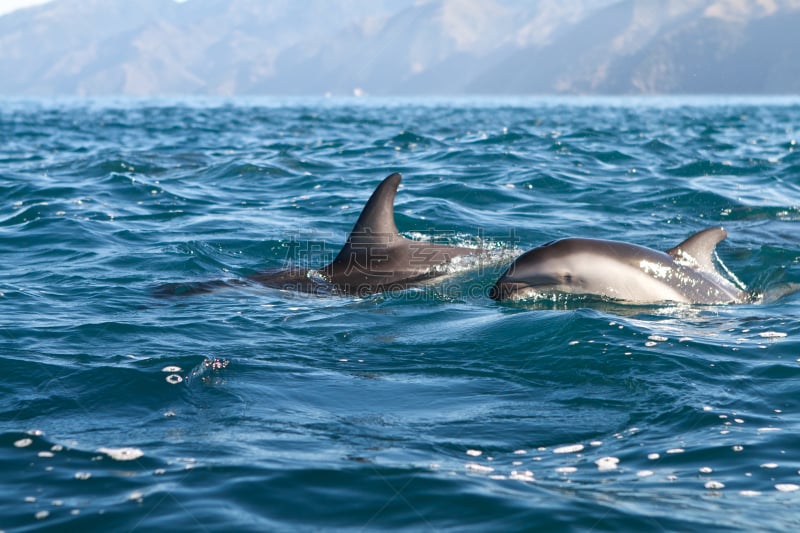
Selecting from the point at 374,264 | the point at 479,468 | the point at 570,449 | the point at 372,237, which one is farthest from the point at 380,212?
the point at 479,468

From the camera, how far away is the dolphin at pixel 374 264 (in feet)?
35.4

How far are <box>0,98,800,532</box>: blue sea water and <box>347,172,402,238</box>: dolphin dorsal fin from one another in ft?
2.91

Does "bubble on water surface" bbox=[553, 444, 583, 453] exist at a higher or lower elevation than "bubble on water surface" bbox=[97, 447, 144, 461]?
lower

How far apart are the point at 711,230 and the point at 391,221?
12.0 ft

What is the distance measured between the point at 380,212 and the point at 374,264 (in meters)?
0.65

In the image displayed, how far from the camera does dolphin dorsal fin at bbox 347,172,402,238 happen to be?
35.2 feet

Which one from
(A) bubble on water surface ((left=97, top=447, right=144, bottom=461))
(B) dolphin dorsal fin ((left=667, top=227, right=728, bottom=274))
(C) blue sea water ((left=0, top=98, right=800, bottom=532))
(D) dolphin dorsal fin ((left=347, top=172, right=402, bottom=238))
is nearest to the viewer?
(C) blue sea water ((left=0, top=98, right=800, bottom=532))

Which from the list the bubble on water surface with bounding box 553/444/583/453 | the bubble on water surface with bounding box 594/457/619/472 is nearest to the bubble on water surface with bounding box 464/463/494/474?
the bubble on water surface with bounding box 553/444/583/453

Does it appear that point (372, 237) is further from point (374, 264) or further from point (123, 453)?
point (123, 453)

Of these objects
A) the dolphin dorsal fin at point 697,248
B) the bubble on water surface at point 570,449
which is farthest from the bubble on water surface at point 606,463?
the dolphin dorsal fin at point 697,248

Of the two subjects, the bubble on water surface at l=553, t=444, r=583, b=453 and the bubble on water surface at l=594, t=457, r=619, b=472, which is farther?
the bubble on water surface at l=553, t=444, r=583, b=453

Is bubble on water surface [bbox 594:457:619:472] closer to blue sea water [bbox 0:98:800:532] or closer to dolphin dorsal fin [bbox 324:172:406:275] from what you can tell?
blue sea water [bbox 0:98:800:532]

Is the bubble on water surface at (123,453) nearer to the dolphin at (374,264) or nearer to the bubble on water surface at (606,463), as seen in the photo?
the bubble on water surface at (606,463)

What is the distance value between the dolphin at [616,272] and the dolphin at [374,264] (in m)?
1.38
